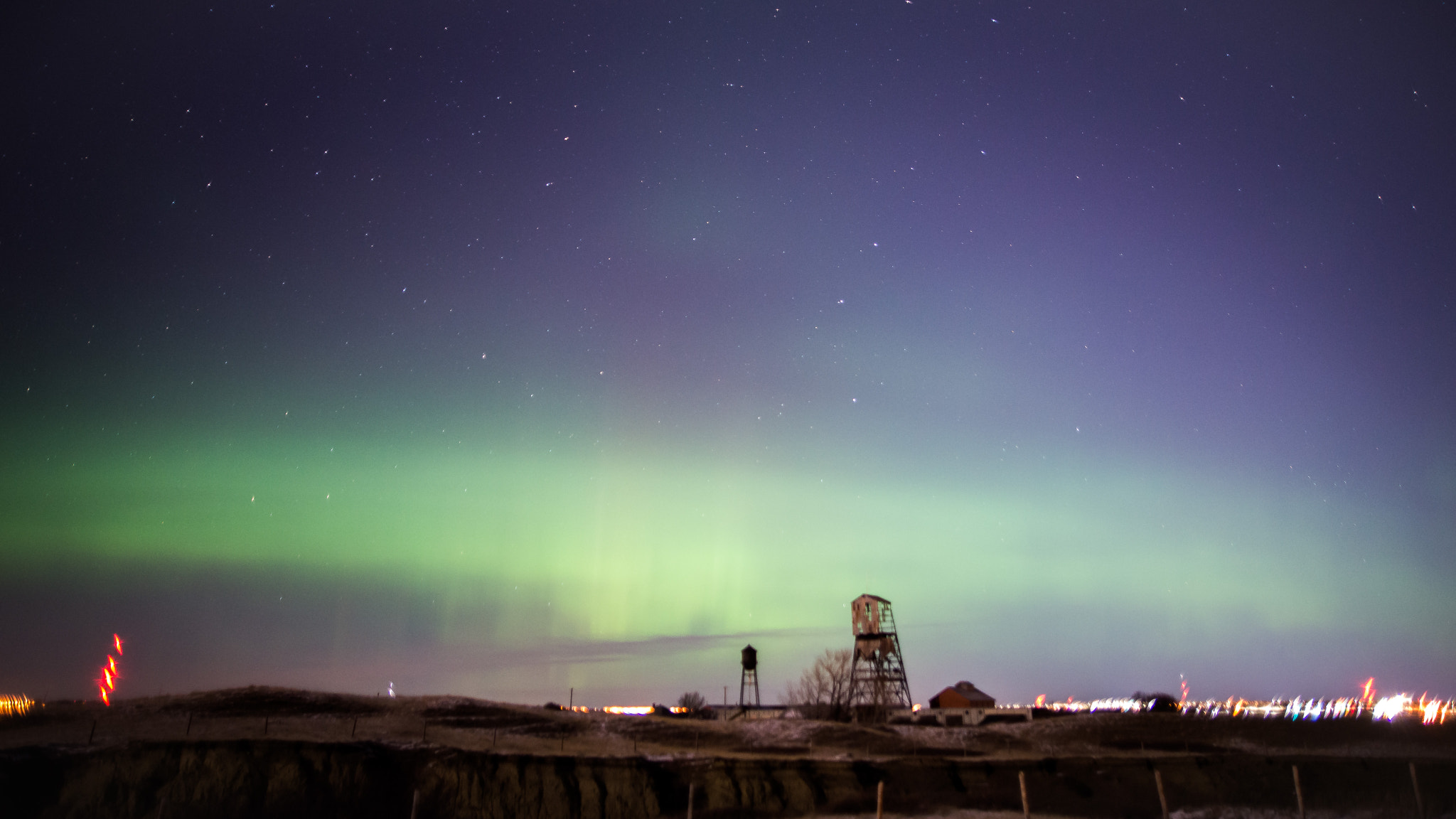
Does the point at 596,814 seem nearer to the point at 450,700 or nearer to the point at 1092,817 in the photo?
the point at 1092,817

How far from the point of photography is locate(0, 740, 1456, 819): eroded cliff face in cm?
3138

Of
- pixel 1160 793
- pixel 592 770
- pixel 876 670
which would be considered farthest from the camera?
pixel 876 670

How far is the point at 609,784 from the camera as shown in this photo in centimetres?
3531

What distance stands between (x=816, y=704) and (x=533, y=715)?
104 feet

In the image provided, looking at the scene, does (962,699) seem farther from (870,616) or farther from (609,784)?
(609,784)

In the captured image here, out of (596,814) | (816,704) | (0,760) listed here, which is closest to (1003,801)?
(596,814)

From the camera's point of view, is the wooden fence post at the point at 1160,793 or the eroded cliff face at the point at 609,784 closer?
the wooden fence post at the point at 1160,793

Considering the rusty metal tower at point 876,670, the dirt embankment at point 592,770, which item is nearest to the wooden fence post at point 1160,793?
the dirt embankment at point 592,770

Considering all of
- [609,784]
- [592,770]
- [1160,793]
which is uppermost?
[592,770]

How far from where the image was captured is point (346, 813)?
3191 cm

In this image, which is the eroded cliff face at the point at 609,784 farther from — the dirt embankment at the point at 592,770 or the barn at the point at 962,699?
the barn at the point at 962,699

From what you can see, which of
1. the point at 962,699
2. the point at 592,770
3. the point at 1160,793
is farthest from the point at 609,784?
the point at 962,699

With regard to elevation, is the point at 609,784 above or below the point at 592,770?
below

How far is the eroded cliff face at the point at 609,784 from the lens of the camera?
31375 mm
